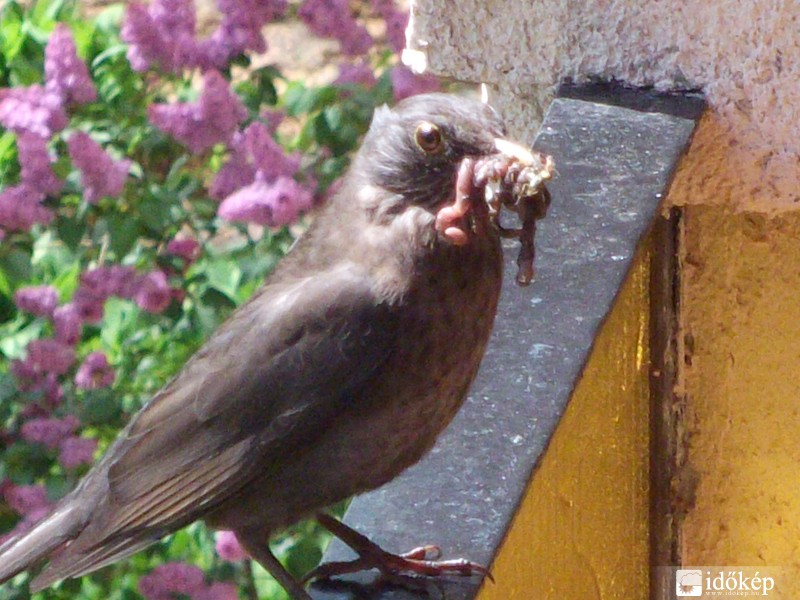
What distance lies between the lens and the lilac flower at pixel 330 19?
3.18 meters

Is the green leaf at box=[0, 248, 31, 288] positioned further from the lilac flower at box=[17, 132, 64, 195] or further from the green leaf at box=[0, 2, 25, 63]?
the green leaf at box=[0, 2, 25, 63]

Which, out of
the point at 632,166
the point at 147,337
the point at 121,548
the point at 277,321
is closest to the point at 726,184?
the point at 632,166

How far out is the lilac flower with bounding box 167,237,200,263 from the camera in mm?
3207

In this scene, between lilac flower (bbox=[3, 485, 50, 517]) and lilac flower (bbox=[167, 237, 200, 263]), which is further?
lilac flower (bbox=[167, 237, 200, 263])

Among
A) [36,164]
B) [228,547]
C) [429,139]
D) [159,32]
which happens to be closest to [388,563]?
[429,139]

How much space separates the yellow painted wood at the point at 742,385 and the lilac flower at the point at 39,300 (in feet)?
3.92

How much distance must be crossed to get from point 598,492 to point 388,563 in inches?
14.7

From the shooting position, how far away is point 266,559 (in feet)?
7.75

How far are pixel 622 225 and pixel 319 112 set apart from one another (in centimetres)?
126

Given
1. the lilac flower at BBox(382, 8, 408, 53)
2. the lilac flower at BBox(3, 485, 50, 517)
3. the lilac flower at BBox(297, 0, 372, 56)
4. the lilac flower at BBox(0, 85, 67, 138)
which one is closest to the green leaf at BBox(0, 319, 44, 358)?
the lilac flower at BBox(3, 485, 50, 517)

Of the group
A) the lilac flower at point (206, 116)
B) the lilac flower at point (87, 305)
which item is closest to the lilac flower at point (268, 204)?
the lilac flower at point (206, 116)

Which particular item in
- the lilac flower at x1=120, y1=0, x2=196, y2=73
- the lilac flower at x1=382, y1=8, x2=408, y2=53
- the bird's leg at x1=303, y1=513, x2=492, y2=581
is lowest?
the bird's leg at x1=303, y1=513, x2=492, y2=581

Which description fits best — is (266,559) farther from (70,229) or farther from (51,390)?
(70,229)

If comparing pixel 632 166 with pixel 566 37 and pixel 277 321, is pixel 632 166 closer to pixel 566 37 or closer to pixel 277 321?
pixel 566 37
